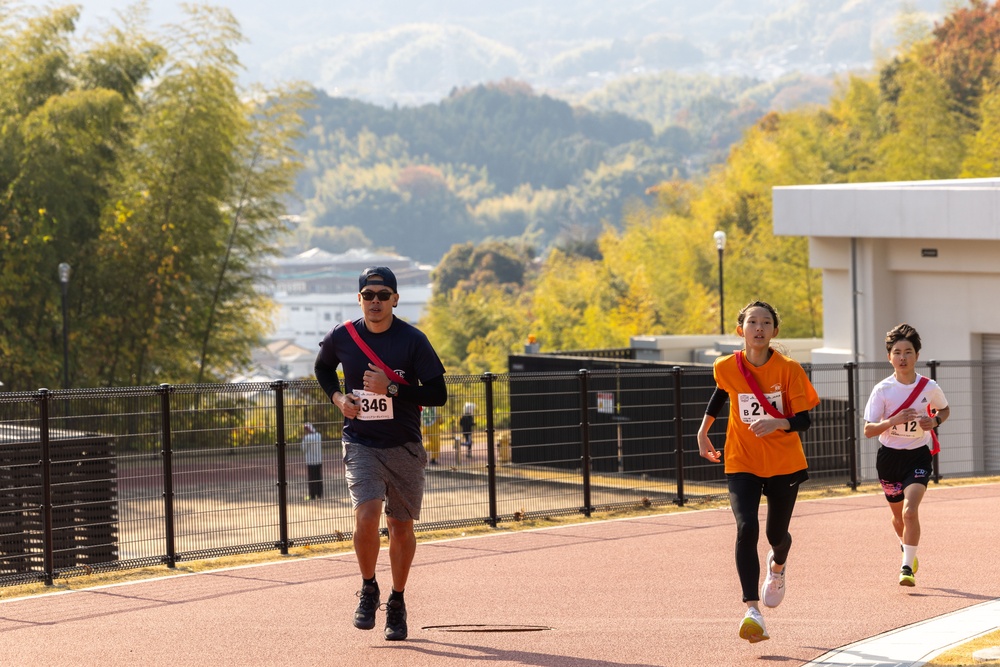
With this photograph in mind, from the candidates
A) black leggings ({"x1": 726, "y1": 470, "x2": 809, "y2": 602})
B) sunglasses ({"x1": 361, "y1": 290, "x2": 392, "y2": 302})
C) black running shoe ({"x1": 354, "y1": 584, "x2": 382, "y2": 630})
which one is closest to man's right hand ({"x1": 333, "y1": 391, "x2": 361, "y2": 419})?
sunglasses ({"x1": 361, "y1": 290, "x2": 392, "y2": 302})

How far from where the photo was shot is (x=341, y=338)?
7.52 meters

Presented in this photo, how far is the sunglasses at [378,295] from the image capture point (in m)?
7.36

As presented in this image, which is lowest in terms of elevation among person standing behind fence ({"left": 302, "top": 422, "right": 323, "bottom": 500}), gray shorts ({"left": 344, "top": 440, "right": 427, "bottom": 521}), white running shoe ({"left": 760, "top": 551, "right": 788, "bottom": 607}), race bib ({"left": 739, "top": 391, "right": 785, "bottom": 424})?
white running shoe ({"left": 760, "top": 551, "right": 788, "bottom": 607})

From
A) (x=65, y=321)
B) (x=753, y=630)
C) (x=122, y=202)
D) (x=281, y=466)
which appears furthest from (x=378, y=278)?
(x=122, y=202)

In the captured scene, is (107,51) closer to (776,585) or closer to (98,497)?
(98,497)

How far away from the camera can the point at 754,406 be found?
7.27 meters

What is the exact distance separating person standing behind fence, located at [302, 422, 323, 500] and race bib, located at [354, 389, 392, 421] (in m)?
5.50

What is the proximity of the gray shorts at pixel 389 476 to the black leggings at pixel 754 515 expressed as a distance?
5.56 ft

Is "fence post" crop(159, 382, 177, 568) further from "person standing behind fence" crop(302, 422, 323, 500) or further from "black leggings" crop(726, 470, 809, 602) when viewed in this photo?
"black leggings" crop(726, 470, 809, 602)

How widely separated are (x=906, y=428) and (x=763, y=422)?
237 centimetres

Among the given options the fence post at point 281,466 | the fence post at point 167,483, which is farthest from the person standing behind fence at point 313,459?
the fence post at point 167,483

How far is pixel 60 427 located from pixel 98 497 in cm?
249

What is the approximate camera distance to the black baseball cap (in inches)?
291

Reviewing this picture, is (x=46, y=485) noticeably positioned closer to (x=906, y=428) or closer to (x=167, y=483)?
(x=167, y=483)
